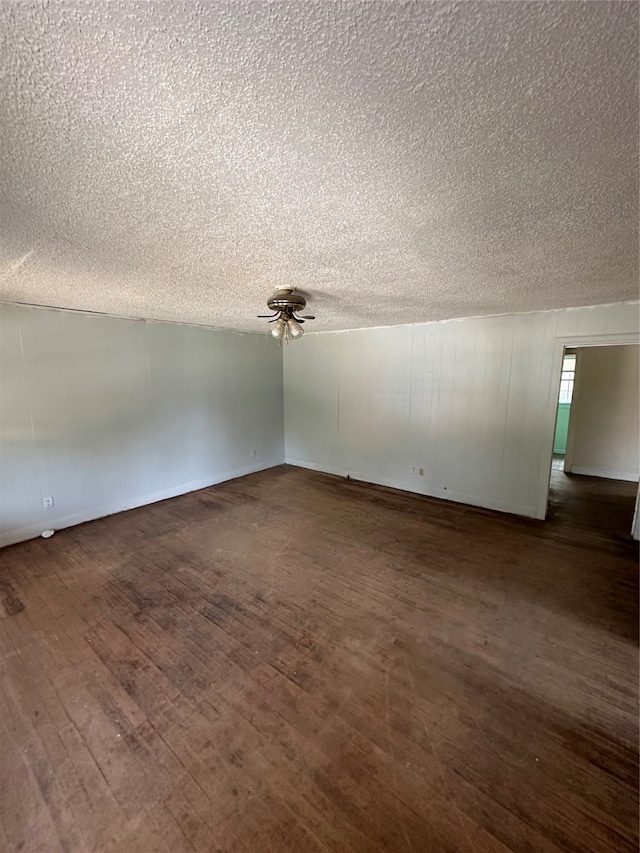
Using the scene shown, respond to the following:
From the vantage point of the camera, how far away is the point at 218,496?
14.9ft

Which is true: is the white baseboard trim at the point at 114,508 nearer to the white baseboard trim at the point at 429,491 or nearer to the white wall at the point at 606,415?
the white baseboard trim at the point at 429,491

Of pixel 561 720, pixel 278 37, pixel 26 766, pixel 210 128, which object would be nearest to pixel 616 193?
pixel 278 37

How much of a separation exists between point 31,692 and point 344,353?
4.59 m

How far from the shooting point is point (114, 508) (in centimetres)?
397

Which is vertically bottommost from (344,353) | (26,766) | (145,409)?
(26,766)

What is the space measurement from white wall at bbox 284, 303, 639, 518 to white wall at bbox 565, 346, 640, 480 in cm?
233

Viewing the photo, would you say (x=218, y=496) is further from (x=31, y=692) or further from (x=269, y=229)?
(x=269, y=229)

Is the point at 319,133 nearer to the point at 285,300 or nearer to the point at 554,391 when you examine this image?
the point at 285,300

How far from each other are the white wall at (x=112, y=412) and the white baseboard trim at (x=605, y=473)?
17.2ft

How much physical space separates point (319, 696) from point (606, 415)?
569 centimetres

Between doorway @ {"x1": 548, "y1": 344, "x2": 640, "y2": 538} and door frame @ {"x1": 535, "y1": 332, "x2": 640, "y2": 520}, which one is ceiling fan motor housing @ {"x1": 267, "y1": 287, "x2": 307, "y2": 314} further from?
doorway @ {"x1": 548, "y1": 344, "x2": 640, "y2": 538}

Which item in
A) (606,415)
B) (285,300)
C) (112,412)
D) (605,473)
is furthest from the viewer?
(605,473)

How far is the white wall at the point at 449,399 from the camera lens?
3.56 metres

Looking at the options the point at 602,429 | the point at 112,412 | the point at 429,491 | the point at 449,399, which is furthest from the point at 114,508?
the point at 602,429
